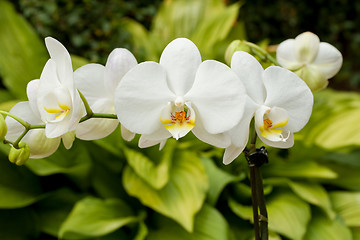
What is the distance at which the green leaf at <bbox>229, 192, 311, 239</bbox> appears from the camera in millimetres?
1055

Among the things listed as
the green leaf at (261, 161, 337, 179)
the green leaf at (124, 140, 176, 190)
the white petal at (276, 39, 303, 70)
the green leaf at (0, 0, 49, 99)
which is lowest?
the green leaf at (261, 161, 337, 179)

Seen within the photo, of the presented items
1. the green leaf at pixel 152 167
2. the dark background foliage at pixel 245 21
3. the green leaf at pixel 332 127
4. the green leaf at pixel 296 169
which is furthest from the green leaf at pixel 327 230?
the dark background foliage at pixel 245 21

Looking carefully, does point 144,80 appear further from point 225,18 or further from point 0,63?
point 225,18

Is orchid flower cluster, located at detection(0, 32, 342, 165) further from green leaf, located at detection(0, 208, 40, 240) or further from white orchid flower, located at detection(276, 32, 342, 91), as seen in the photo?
green leaf, located at detection(0, 208, 40, 240)

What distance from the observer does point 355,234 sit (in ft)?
4.04

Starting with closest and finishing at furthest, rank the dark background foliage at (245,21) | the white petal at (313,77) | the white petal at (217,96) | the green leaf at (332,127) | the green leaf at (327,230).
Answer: the white petal at (217,96) < the white petal at (313,77) < the green leaf at (327,230) < the green leaf at (332,127) < the dark background foliage at (245,21)

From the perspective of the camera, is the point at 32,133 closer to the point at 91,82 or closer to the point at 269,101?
the point at 91,82

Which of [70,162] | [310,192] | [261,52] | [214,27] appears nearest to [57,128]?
[261,52]

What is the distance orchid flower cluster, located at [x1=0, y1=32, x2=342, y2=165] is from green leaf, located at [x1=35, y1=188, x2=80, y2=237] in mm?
868

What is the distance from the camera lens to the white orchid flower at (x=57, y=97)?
0.34 metres

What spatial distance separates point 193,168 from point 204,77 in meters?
0.81

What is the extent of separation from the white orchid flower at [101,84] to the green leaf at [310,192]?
88cm

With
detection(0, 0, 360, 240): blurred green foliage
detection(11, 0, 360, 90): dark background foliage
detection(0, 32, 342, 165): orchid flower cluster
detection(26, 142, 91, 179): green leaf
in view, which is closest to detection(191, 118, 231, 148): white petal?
detection(0, 32, 342, 165): orchid flower cluster

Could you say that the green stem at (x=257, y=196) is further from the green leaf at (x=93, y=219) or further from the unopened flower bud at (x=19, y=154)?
the green leaf at (x=93, y=219)
